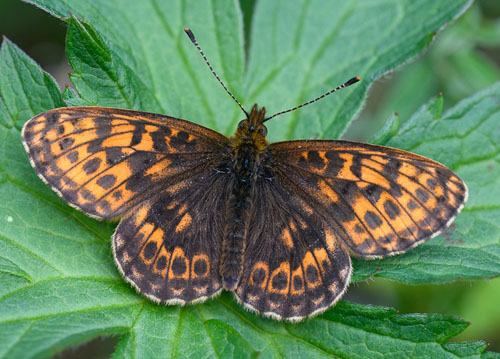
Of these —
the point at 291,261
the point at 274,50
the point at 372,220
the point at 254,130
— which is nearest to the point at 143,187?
the point at 254,130

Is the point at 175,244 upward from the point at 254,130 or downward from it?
downward

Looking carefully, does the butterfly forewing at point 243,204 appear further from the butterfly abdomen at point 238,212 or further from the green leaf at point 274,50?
the green leaf at point 274,50

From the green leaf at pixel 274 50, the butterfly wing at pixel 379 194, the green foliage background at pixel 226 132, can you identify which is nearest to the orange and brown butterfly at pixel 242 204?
the butterfly wing at pixel 379 194

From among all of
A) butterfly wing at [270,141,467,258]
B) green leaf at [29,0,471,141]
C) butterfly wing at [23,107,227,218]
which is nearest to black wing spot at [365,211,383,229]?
butterfly wing at [270,141,467,258]

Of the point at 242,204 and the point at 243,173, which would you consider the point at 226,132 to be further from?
the point at 242,204

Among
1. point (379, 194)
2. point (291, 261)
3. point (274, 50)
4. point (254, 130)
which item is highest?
point (274, 50)

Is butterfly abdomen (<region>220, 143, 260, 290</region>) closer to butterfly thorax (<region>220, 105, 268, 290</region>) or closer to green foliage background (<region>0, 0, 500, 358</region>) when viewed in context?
butterfly thorax (<region>220, 105, 268, 290</region>)
